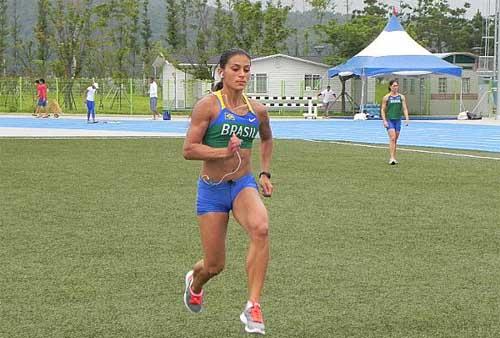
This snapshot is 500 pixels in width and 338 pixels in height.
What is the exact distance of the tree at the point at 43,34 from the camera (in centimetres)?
6938

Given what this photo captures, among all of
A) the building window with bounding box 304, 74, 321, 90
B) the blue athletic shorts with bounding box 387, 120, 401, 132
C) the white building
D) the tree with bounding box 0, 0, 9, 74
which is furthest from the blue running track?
the tree with bounding box 0, 0, 9, 74

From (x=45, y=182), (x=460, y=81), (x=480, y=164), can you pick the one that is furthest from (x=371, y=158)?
(x=460, y=81)

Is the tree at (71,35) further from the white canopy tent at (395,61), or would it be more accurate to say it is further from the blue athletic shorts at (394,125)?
the blue athletic shorts at (394,125)

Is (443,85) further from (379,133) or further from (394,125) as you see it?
(394,125)

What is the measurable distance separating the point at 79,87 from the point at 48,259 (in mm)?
50372

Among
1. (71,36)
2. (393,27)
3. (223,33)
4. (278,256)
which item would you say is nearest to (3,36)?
(71,36)

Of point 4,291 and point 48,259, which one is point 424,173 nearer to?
point 48,259

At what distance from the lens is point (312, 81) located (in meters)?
57.3

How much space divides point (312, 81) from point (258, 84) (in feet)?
10.8

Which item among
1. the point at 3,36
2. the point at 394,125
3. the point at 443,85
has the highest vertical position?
the point at 3,36

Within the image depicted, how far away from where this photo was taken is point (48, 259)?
8781 mm

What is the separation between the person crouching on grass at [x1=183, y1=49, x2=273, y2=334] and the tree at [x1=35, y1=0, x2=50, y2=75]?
63.3m

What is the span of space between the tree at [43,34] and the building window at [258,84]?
1850cm

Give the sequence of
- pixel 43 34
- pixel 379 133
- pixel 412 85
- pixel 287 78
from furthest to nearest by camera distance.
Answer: pixel 43 34 < pixel 287 78 < pixel 412 85 < pixel 379 133
